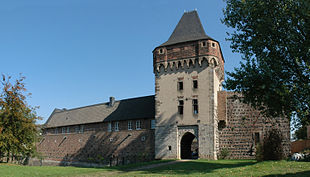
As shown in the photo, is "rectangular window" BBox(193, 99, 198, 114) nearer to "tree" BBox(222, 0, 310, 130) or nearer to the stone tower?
the stone tower

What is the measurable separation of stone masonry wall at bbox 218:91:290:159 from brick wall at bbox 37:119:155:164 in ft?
25.8

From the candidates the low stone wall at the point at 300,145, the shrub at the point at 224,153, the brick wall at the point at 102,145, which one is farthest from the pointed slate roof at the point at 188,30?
the low stone wall at the point at 300,145

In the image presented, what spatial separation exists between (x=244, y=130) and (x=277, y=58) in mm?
14176

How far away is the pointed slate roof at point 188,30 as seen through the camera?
30481 mm

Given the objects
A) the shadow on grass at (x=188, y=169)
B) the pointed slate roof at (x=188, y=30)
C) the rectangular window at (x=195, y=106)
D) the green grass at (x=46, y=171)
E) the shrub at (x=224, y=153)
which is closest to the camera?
the shadow on grass at (x=188, y=169)

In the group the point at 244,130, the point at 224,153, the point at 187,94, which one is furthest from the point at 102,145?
the point at 244,130

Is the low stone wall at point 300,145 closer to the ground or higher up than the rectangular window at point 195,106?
closer to the ground

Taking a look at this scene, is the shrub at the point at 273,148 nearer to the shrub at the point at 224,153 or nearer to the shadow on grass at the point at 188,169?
the shadow on grass at the point at 188,169

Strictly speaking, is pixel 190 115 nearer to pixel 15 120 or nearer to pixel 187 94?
pixel 187 94

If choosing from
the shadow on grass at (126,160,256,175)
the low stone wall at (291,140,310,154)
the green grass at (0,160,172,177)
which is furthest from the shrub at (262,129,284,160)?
the low stone wall at (291,140,310,154)

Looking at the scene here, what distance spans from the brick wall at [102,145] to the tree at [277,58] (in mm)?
17233

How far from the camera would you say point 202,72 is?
95.0ft

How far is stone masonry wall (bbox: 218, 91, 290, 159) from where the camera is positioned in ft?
92.2

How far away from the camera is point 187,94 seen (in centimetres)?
2923
